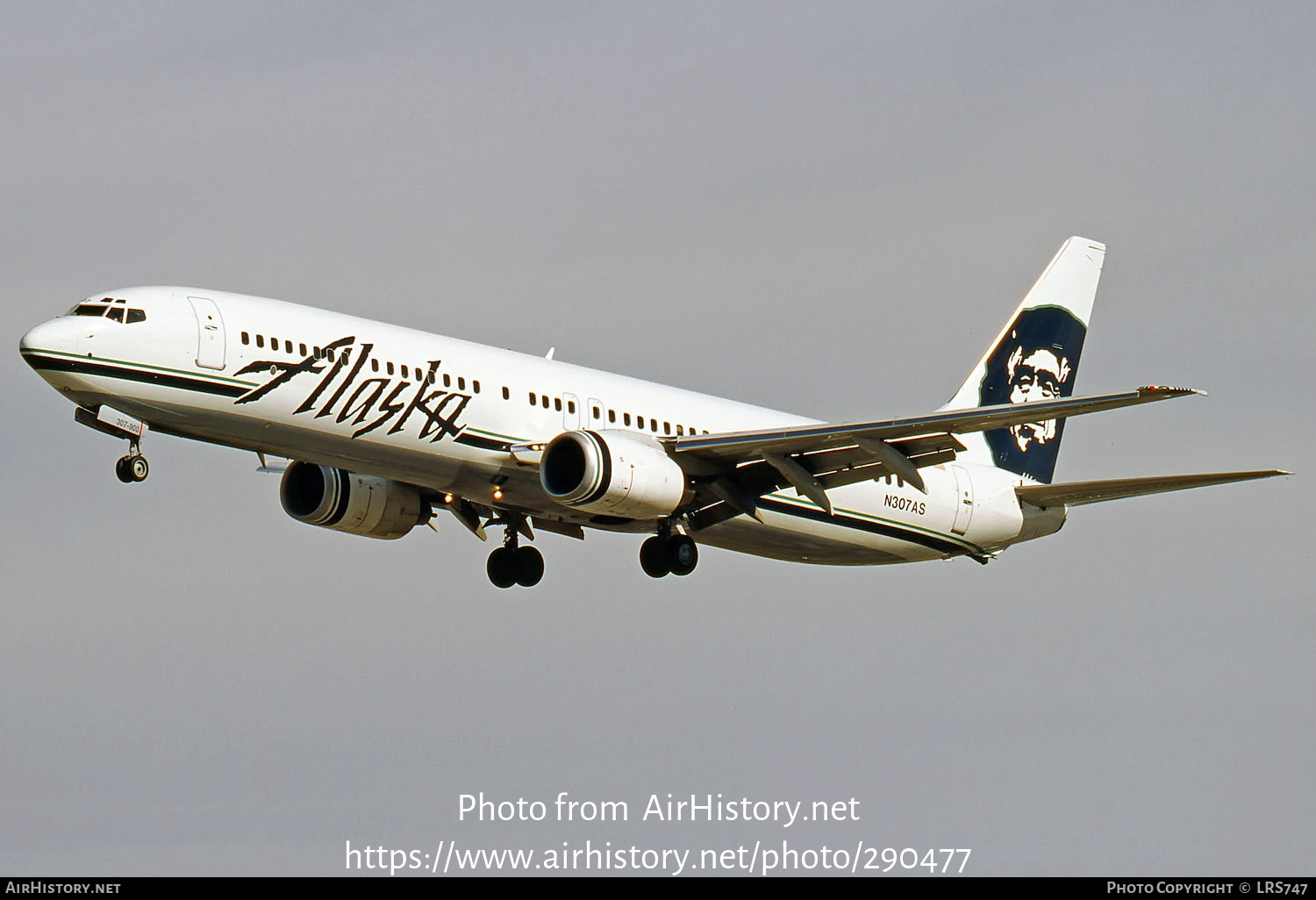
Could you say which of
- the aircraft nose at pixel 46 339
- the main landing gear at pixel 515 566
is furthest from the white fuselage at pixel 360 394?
the main landing gear at pixel 515 566

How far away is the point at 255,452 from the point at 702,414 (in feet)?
33.6

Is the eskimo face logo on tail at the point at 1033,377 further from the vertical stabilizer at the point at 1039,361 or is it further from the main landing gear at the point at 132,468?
the main landing gear at the point at 132,468

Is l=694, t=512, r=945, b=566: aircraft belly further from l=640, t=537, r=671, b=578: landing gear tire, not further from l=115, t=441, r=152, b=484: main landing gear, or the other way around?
l=115, t=441, r=152, b=484: main landing gear

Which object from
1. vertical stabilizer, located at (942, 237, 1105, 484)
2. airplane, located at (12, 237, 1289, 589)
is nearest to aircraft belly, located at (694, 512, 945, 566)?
airplane, located at (12, 237, 1289, 589)

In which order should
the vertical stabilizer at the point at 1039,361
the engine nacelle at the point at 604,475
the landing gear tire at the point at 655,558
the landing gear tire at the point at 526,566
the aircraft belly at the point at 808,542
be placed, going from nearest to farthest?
the engine nacelle at the point at 604,475
the landing gear tire at the point at 655,558
the aircraft belly at the point at 808,542
the landing gear tire at the point at 526,566
the vertical stabilizer at the point at 1039,361

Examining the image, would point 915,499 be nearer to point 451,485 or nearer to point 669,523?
point 669,523

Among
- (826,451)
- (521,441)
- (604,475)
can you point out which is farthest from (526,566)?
(826,451)

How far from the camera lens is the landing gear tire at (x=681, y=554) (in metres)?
42.3

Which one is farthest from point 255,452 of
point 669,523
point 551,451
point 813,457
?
point 813,457

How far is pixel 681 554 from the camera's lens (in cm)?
4238

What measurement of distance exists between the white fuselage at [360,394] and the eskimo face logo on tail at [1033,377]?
26.9 feet

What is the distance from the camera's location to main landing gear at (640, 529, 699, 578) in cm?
4231

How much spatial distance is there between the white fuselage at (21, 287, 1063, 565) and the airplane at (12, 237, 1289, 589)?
0.13 feet

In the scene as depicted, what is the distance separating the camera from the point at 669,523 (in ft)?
140
